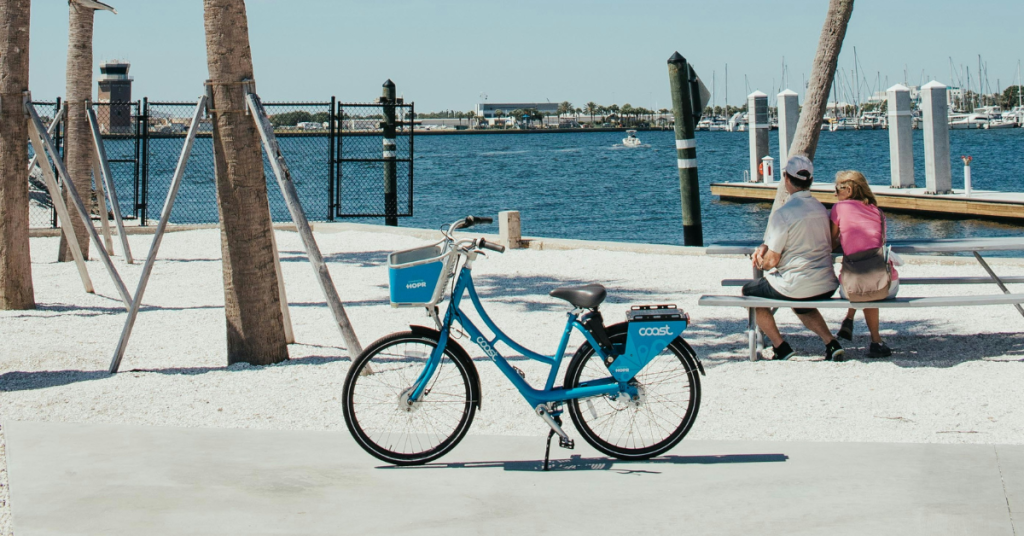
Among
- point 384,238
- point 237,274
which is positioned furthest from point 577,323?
point 384,238

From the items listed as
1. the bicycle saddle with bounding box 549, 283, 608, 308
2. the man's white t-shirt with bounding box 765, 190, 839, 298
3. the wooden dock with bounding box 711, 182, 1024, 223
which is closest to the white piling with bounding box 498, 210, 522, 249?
the man's white t-shirt with bounding box 765, 190, 839, 298

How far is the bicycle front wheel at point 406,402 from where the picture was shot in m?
4.98

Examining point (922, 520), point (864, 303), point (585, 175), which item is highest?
point (585, 175)

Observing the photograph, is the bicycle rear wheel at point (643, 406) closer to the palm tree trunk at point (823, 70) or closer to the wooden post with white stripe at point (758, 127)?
the palm tree trunk at point (823, 70)

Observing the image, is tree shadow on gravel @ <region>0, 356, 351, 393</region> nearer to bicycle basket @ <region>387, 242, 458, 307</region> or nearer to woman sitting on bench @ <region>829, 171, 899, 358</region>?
bicycle basket @ <region>387, 242, 458, 307</region>

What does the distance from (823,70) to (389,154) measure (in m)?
11.5

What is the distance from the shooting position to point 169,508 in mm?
4293

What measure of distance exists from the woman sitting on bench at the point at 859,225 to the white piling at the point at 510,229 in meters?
7.34

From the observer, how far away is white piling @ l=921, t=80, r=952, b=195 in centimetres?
2903

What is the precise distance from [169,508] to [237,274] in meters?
3.45

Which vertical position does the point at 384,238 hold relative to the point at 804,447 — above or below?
above

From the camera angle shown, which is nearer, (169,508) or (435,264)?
(169,508)

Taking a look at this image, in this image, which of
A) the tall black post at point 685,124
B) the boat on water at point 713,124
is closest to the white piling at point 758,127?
the tall black post at point 685,124

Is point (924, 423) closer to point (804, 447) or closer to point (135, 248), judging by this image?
point (804, 447)
